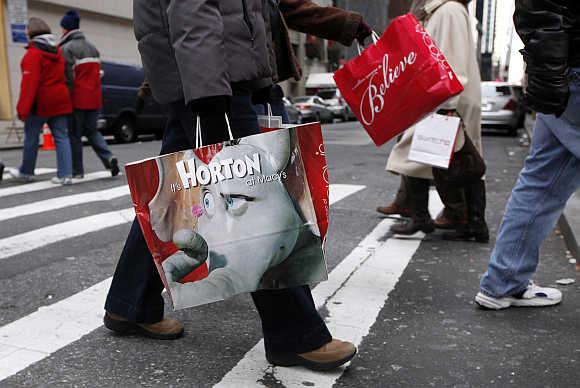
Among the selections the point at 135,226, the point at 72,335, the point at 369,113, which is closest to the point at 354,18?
the point at 369,113

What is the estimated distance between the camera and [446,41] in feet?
13.9

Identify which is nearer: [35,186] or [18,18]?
[35,186]

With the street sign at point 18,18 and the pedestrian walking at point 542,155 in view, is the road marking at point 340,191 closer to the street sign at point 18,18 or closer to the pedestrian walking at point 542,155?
the pedestrian walking at point 542,155

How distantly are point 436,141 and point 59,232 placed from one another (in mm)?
3007

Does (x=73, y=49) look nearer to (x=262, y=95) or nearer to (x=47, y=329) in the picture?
(x=47, y=329)

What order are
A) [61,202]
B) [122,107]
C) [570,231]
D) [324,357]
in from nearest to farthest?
[324,357], [570,231], [61,202], [122,107]

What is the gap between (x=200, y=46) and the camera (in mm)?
2143

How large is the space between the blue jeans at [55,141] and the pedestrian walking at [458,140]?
4.50m

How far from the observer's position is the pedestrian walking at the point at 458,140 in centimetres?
423

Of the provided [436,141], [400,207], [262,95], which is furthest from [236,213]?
[400,207]

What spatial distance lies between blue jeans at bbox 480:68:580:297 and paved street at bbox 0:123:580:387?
214mm

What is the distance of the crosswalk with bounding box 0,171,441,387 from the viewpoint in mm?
2561

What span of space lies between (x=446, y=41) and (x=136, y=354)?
2820 millimetres

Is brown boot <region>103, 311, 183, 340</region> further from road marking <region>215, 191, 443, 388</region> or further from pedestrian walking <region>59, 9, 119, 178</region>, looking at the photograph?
pedestrian walking <region>59, 9, 119, 178</region>
